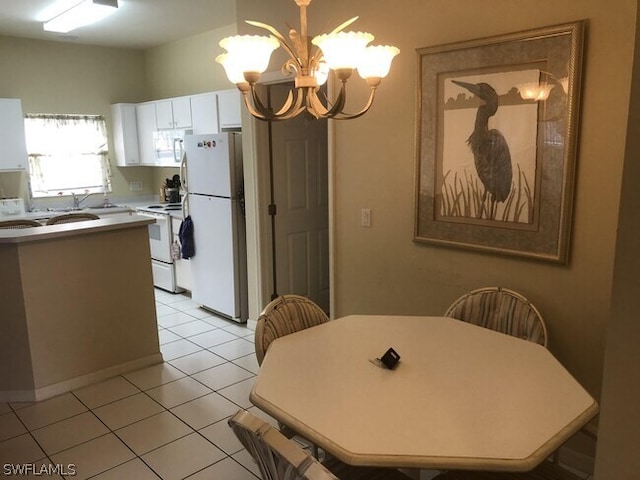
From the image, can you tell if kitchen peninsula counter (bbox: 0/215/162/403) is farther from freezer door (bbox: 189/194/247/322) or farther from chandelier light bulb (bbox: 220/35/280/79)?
chandelier light bulb (bbox: 220/35/280/79)

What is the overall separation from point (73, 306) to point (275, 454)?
255 cm

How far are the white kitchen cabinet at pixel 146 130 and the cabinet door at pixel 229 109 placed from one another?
144 cm

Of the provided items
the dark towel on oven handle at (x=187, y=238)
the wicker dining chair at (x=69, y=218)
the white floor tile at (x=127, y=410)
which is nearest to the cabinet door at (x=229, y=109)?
the dark towel on oven handle at (x=187, y=238)

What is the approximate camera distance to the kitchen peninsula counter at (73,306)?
121 inches

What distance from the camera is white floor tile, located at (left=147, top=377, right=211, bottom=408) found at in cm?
314

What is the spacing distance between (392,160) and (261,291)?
1.76 m

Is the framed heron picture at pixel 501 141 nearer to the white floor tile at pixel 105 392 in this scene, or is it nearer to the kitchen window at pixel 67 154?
the white floor tile at pixel 105 392

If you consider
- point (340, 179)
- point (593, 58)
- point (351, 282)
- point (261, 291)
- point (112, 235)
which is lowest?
point (261, 291)

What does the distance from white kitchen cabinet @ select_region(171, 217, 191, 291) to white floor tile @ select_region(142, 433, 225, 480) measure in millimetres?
2595

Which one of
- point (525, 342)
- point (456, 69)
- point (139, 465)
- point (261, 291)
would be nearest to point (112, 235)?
point (261, 291)

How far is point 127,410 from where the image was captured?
3.04 metres

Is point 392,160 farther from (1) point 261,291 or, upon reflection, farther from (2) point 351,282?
(1) point 261,291

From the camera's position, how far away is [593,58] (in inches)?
83.8

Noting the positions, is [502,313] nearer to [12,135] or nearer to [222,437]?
[222,437]
